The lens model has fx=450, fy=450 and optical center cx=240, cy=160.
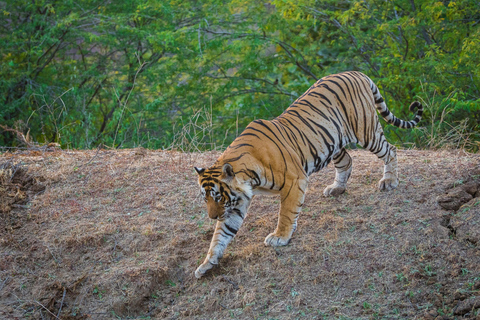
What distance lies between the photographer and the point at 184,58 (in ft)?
37.0

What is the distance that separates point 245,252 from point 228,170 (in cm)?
94

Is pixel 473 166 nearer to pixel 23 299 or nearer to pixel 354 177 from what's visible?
pixel 354 177

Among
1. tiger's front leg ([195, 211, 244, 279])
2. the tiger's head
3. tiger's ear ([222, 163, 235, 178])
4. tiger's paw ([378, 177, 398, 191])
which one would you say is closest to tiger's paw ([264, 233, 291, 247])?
tiger's front leg ([195, 211, 244, 279])

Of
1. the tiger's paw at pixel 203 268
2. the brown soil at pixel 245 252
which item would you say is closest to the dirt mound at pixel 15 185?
the brown soil at pixel 245 252

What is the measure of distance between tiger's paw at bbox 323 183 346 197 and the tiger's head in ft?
5.18

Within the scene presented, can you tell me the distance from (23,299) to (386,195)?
3.85m

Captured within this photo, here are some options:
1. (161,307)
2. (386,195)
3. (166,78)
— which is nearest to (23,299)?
(161,307)

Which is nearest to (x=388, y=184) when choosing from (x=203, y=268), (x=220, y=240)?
(x=220, y=240)

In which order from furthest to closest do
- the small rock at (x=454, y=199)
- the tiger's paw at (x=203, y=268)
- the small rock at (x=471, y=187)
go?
1. the small rock at (x=471, y=187)
2. the small rock at (x=454, y=199)
3. the tiger's paw at (x=203, y=268)

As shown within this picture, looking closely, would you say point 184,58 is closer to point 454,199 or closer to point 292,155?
point 292,155

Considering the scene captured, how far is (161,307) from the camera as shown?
3.98 m

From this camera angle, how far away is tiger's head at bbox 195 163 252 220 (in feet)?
12.7

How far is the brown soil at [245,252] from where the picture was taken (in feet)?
12.1

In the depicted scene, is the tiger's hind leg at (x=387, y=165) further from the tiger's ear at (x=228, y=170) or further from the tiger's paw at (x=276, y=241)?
the tiger's ear at (x=228, y=170)
